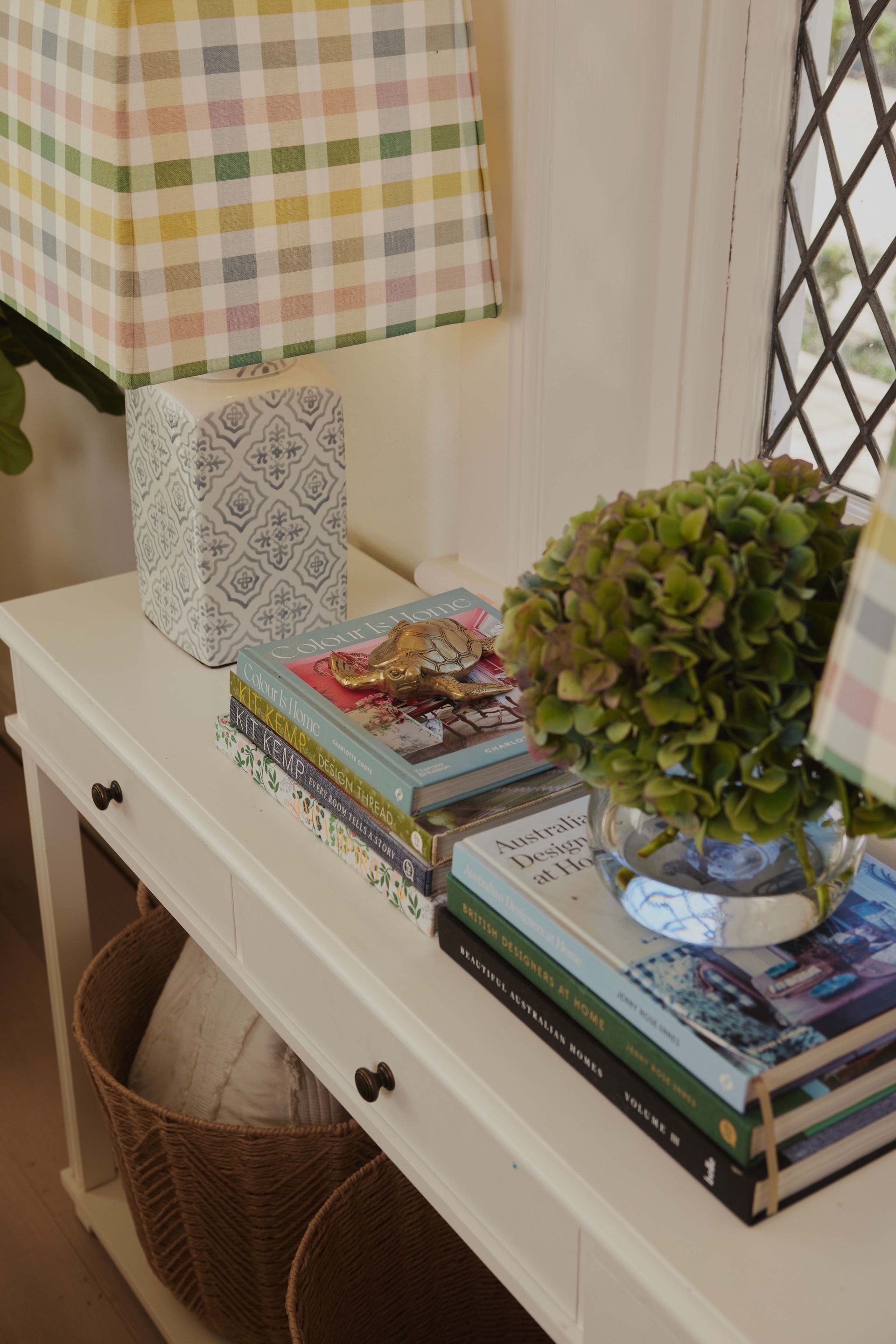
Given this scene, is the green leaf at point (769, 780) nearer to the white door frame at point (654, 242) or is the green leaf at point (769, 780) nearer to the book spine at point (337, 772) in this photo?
the book spine at point (337, 772)

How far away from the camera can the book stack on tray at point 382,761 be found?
81 centimetres

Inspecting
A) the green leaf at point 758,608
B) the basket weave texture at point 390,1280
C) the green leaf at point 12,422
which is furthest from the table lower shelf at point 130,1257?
the green leaf at point 758,608

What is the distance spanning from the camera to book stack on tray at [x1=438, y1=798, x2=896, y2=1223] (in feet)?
1.97

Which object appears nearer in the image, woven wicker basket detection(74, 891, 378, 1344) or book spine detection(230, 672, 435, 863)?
book spine detection(230, 672, 435, 863)

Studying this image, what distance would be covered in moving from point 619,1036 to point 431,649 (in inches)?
14.1

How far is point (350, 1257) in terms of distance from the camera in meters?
1.11

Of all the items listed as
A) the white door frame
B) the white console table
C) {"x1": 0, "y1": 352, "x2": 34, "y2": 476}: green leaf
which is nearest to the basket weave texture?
the white console table

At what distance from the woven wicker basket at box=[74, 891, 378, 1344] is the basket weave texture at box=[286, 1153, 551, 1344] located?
0.20 ft

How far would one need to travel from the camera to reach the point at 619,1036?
65cm

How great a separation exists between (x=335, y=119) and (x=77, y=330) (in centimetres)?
25

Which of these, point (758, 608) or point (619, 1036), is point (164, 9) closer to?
point (758, 608)

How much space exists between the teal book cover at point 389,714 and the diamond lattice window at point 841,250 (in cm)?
30

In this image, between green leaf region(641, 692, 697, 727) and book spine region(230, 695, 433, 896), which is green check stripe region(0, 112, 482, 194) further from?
green leaf region(641, 692, 697, 727)

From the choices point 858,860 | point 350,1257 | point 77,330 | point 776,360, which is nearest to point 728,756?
point 858,860
